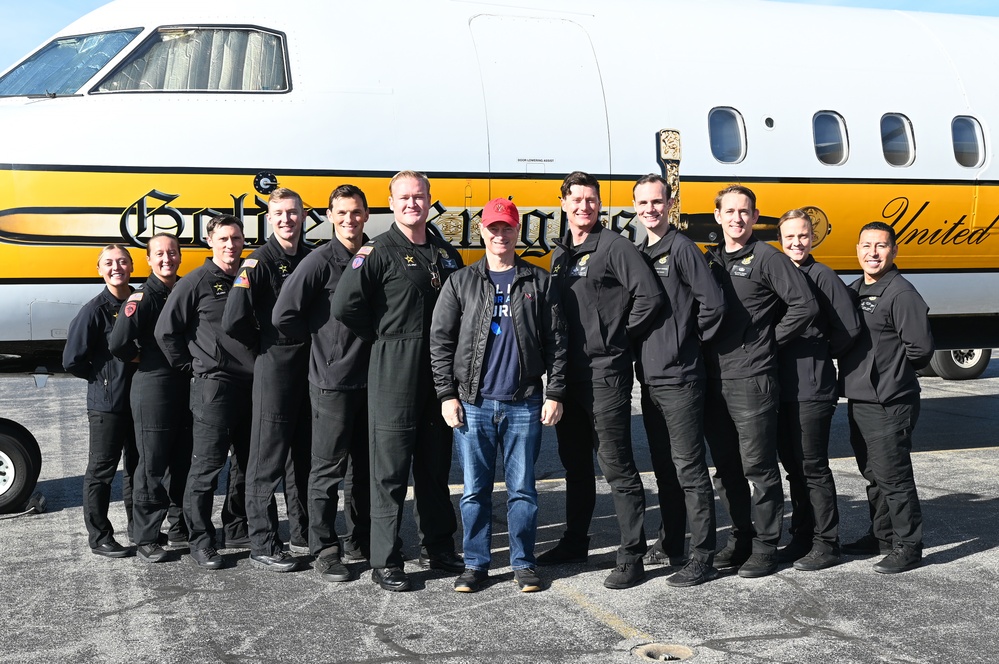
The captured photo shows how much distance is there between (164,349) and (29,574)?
148cm

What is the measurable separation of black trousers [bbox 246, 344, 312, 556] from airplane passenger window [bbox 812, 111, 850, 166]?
4.99 metres

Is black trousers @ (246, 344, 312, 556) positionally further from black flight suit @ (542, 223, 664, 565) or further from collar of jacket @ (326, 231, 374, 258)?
black flight suit @ (542, 223, 664, 565)

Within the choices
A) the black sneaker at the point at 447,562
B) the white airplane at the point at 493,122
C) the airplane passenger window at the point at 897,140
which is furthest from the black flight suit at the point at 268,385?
the airplane passenger window at the point at 897,140

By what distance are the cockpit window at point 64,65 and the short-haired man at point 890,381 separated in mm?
5304

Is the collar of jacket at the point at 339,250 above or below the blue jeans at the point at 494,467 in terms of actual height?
above

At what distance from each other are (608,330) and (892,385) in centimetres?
169

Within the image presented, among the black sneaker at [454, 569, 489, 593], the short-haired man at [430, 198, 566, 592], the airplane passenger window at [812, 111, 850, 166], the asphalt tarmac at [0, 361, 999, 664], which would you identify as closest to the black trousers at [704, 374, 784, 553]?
the asphalt tarmac at [0, 361, 999, 664]

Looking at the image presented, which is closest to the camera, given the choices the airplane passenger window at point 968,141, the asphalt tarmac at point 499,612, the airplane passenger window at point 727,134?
the asphalt tarmac at point 499,612

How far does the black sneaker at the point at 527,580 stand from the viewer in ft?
19.2

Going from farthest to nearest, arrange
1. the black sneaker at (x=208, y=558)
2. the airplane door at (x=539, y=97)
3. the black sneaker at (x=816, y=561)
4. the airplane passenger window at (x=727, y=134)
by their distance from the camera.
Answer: the airplane passenger window at (x=727, y=134) → the airplane door at (x=539, y=97) → the black sneaker at (x=208, y=558) → the black sneaker at (x=816, y=561)

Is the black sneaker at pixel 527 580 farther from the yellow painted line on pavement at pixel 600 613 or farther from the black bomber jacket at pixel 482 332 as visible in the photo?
the black bomber jacket at pixel 482 332

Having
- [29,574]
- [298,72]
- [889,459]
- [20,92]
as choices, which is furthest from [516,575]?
[20,92]

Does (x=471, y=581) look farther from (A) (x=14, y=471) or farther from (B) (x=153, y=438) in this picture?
(A) (x=14, y=471)

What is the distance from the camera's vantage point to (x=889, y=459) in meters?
6.24
